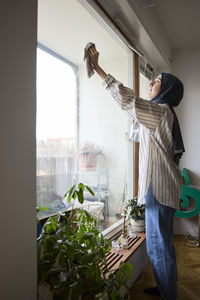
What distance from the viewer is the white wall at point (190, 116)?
3.10m

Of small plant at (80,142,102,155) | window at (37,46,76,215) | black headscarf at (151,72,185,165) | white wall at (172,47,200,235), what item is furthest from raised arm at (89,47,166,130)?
white wall at (172,47,200,235)

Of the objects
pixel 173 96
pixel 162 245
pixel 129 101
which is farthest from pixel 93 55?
pixel 162 245

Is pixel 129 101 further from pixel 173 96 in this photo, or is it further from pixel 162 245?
pixel 162 245

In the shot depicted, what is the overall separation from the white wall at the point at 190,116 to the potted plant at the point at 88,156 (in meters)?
1.54

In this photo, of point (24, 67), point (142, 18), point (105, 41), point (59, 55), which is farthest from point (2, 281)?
point (142, 18)

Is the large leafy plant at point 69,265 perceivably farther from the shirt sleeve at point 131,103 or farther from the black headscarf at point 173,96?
the black headscarf at point 173,96

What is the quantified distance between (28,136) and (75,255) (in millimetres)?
497

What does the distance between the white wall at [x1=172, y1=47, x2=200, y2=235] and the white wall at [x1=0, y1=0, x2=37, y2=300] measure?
8.59 ft

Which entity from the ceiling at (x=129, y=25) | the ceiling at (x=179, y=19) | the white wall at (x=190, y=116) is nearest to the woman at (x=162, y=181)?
the ceiling at (x=129, y=25)

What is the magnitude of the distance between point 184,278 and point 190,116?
189 cm

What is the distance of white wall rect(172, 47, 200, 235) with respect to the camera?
310cm

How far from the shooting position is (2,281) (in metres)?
0.74

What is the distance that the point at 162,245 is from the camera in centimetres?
148

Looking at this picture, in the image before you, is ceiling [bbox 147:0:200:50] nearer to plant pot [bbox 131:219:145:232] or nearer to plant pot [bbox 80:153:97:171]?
plant pot [bbox 80:153:97:171]
